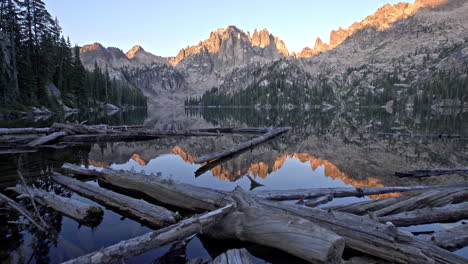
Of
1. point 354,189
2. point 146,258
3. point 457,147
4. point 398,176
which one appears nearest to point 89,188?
point 146,258

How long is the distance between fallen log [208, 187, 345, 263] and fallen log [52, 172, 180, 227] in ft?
4.32

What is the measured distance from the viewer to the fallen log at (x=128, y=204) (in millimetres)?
6375

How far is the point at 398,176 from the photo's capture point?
13.0m

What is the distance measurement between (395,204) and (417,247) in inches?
105

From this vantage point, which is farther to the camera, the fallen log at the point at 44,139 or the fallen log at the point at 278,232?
the fallen log at the point at 44,139

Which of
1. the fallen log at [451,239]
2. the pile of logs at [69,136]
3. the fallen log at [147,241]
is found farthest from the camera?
the pile of logs at [69,136]

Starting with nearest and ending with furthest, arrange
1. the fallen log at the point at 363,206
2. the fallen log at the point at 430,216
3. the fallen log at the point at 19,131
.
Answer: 1. the fallen log at the point at 430,216
2. the fallen log at the point at 363,206
3. the fallen log at the point at 19,131

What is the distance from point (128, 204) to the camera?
7.26 m

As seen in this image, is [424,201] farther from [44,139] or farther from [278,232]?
[44,139]

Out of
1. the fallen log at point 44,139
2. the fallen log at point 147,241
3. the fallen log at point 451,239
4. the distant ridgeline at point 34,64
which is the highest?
the distant ridgeline at point 34,64

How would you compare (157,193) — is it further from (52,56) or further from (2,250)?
(52,56)

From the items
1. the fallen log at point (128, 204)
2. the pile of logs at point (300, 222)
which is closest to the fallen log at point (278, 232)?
the pile of logs at point (300, 222)

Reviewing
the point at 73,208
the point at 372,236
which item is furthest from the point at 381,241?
the point at 73,208

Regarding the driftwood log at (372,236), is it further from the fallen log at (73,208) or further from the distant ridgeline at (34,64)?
the distant ridgeline at (34,64)
